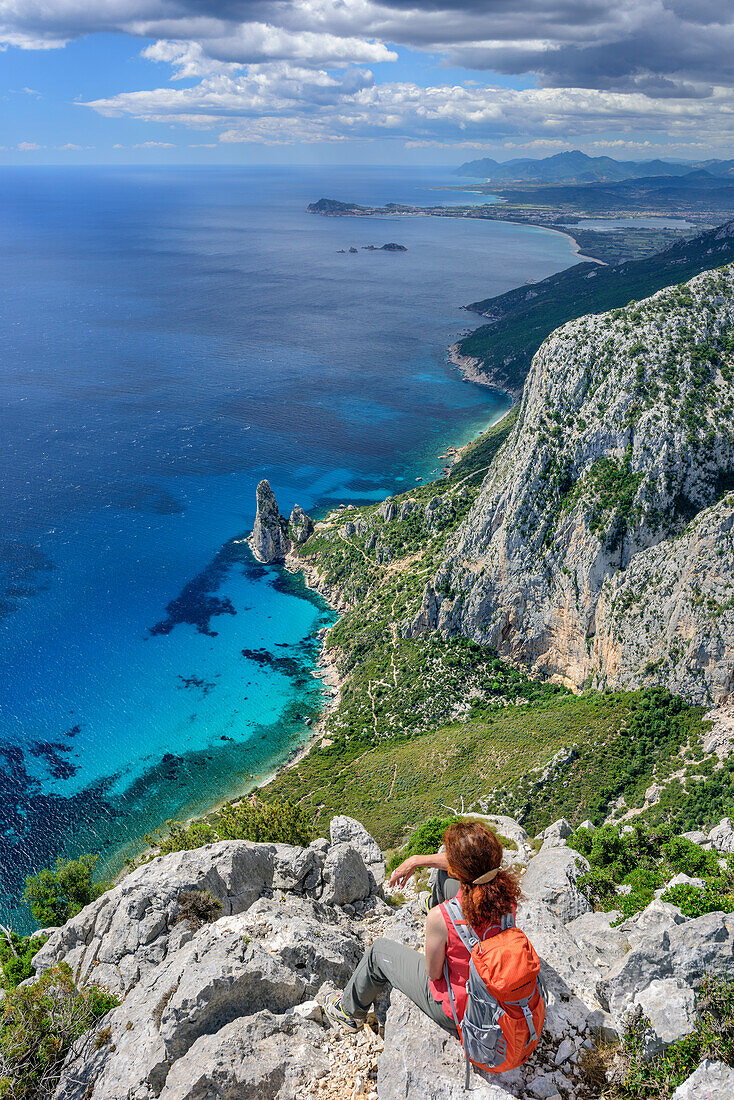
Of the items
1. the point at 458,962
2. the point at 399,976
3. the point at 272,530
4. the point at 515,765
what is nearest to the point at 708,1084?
the point at 458,962

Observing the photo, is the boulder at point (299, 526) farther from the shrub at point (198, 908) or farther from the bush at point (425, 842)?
the shrub at point (198, 908)

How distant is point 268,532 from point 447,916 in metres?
93.2

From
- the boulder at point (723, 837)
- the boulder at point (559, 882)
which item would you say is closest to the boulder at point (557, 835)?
the boulder at point (559, 882)

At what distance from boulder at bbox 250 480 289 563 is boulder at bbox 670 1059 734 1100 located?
94.2 m

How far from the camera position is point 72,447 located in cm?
13375

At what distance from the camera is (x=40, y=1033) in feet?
53.2

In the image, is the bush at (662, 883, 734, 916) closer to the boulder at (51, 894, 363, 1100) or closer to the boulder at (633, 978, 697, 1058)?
the boulder at (633, 978, 697, 1058)

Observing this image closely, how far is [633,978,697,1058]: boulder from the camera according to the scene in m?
10.8

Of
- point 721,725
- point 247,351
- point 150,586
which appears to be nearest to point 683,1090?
point 721,725

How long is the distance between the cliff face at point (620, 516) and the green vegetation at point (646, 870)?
21.3m

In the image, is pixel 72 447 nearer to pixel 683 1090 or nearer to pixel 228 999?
pixel 228 999

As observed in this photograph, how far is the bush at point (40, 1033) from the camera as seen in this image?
15289mm

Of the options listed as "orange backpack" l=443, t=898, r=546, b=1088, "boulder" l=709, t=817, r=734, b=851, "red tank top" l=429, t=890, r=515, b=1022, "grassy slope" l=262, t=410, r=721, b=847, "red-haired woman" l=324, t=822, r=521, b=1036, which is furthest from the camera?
"grassy slope" l=262, t=410, r=721, b=847

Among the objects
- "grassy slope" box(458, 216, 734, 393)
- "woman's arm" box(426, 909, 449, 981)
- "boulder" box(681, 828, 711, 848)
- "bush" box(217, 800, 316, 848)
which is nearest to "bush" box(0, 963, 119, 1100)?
"bush" box(217, 800, 316, 848)
